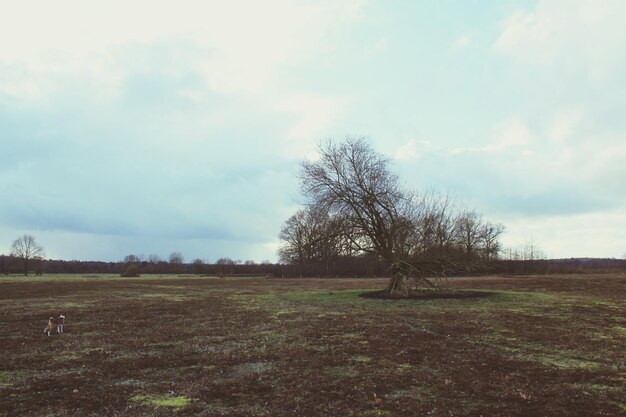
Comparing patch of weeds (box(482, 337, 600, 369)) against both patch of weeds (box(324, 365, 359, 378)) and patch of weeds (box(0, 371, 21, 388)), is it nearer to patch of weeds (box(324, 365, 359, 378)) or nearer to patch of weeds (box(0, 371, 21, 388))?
patch of weeds (box(324, 365, 359, 378))

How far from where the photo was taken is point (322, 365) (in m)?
11.8

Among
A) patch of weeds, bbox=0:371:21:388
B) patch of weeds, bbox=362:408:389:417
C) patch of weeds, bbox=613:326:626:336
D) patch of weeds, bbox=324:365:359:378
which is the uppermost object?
patch of weeds, bbox=362:408:389:417

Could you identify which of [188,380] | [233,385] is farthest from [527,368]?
[188,380]

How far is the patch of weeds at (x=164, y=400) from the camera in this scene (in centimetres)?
860

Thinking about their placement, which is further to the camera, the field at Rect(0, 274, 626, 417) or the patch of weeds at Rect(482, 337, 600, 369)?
the patch of weeds at Rect(482, 337, 600, 369)

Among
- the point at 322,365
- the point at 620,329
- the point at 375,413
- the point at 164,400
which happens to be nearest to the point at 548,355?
the point at 322,365

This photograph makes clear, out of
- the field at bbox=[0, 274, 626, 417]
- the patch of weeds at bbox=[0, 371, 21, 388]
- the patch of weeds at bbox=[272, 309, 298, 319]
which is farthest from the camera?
the patch of weeds at bbox=[272, 309, 298, 319]

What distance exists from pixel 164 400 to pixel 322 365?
4297 millimetres

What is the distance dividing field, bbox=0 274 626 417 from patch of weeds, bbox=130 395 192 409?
0.13ft

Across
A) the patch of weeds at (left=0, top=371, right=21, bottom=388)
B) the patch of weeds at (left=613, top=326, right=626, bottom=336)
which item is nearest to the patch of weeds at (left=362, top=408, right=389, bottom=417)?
the patch of weeds at (left=0, top=371, right=21, bottom=388)

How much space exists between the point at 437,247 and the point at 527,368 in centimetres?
2338

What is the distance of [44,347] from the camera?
15.0 m

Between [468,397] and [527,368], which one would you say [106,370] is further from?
[527,368]

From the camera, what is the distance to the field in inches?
A: 331
